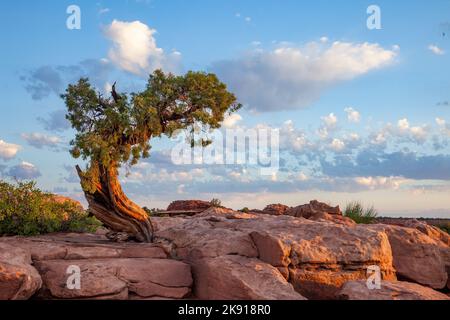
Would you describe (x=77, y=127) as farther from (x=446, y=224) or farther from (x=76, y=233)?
(x=446, y=224)

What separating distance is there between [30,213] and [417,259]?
1410 cm

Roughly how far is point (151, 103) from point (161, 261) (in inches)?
215

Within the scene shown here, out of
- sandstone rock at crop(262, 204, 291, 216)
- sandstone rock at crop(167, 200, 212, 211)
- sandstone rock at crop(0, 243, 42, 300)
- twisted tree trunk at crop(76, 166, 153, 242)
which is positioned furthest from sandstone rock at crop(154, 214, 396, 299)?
sandstone rock at crop(167, 200, 212, 211)

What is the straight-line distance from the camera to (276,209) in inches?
1248

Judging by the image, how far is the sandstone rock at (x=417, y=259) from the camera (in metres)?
16.2

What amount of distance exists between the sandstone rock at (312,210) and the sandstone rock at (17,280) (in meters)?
17.4

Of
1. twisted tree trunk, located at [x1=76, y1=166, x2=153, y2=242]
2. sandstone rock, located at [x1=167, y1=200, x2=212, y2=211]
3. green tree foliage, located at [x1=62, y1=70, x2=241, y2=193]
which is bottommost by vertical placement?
sandstone rock, located at [x1=167, y1=200, x2=212, y2=211]

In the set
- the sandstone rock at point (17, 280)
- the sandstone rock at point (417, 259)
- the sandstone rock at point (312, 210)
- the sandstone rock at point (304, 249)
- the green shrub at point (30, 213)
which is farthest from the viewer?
the sandstone rock at point (312, 210)

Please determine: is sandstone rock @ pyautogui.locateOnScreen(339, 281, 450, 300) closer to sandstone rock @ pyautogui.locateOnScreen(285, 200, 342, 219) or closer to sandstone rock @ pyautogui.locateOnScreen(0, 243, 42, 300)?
sandstone rock @ pyautogui.locateOnScreen(0, 243, 42, 300)

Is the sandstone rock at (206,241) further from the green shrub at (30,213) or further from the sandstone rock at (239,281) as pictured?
the green shrub at (30,213)

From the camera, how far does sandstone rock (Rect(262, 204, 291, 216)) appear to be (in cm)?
3099

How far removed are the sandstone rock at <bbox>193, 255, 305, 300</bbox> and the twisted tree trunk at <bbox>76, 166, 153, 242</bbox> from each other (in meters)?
4.12

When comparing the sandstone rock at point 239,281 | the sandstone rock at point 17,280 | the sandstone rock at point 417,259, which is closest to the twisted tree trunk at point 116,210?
the sandstone rock at point 239,281

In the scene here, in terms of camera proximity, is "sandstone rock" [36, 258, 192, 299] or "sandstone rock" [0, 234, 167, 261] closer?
"sandstone rock" [36, 258, 192, 299]
